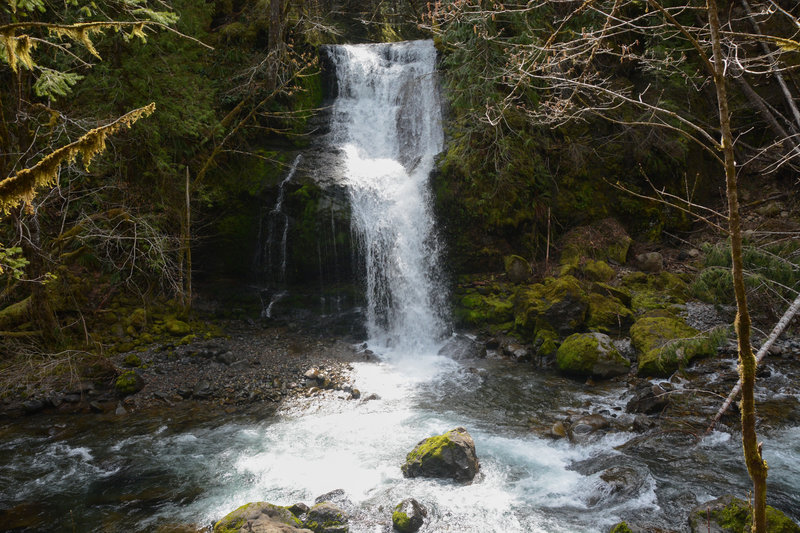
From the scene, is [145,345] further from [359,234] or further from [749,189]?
[749,189]

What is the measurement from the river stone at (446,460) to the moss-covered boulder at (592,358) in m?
3.82

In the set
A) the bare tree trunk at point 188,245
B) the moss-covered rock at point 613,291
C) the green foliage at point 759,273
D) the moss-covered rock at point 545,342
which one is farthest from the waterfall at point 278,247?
the green foliage at point 759,273

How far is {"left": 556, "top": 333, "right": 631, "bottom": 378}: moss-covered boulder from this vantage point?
8922 mm

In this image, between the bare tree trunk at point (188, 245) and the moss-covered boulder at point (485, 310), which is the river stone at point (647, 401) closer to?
the moss-covered boulder at point (485, 310)

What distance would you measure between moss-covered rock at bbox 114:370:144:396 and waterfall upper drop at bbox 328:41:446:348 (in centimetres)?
553

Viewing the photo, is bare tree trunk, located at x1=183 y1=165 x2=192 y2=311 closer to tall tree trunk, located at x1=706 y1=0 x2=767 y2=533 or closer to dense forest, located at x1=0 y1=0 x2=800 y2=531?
dense forest, located at x1=0 y1=0 x2=800 y2=531

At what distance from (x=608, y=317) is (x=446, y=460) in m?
6.22

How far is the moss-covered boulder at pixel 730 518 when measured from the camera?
4184mm

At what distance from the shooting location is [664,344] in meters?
8.69

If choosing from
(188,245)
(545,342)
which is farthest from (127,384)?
(545,342)

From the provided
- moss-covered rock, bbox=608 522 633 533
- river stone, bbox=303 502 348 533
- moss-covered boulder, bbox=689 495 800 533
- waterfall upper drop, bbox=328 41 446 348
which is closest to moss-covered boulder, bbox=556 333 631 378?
waterfall upper drop, bbox=328 41 446 348

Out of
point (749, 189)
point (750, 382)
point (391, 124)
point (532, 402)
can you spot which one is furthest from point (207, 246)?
point (749, 189)

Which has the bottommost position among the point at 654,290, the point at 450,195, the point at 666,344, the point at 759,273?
the point at 666,344

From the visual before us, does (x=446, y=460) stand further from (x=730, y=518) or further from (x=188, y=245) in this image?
(x=188, y=245)
